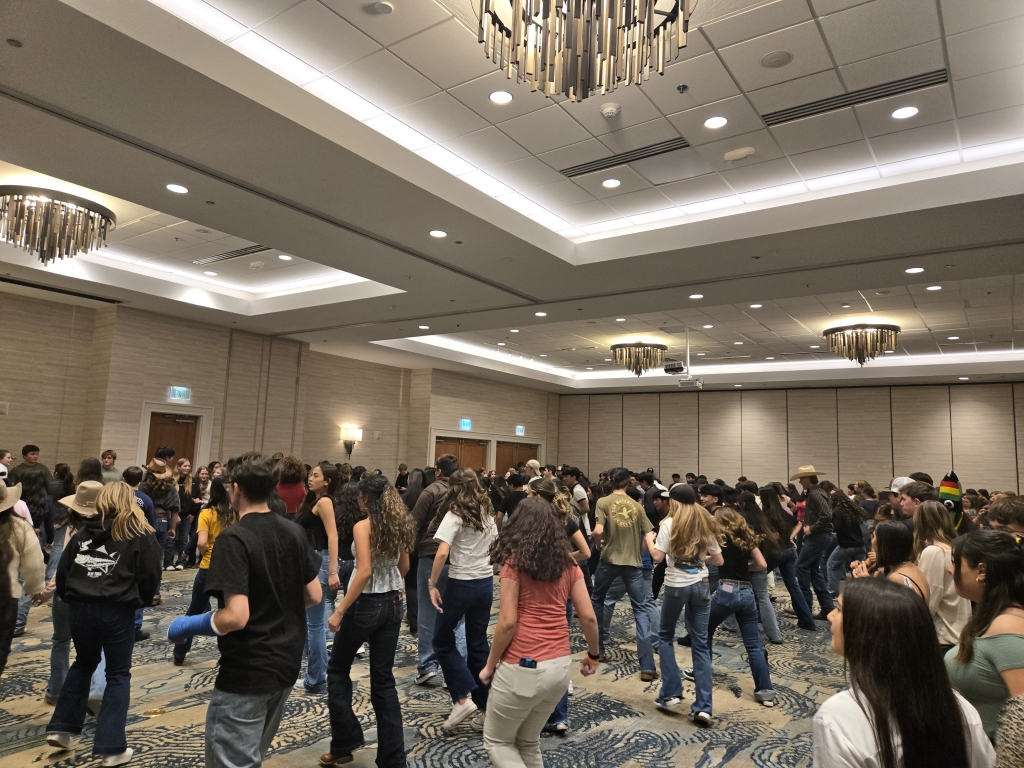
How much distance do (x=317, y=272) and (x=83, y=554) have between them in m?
7.82

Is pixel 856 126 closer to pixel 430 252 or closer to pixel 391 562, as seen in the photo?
pixel 430 252

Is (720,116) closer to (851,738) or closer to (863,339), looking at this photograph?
(851,738)

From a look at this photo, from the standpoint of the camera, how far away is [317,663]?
4684 mm

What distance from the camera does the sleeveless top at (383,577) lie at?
3449 mm

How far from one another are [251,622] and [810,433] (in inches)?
722

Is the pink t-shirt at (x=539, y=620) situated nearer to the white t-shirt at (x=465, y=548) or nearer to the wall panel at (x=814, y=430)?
the white t-shirt at (x=465, y=548)

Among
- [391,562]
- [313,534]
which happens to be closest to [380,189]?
[313,534]

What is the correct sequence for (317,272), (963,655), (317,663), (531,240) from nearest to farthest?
1. (963,655)
2. (317,663)
3. (531,240)
4. (317,272)

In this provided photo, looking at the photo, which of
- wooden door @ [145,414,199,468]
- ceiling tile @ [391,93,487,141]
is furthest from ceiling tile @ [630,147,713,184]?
wooden door @ [145,414,199,468]

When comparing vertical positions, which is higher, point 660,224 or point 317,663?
point 660,224

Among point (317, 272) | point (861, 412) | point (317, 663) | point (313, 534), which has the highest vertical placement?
point (317, 272)

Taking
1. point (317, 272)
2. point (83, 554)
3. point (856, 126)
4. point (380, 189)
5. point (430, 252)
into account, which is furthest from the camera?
point (317, 272)

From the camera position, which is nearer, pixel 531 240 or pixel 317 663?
pixel 317 663

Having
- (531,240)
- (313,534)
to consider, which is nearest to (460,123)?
(531,240)
